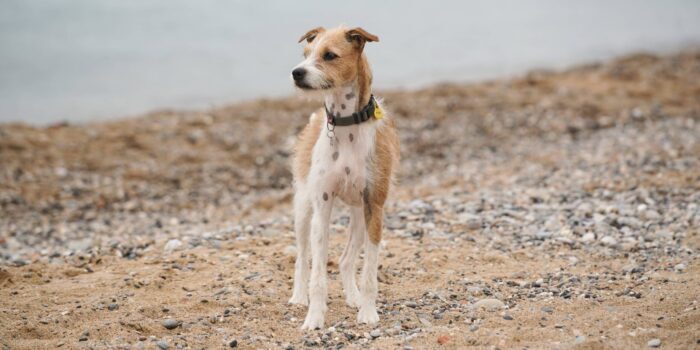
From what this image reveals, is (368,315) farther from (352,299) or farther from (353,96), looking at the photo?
(353,96)

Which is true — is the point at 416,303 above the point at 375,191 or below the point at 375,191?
below

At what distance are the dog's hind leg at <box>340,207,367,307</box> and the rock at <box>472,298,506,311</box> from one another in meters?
1.24

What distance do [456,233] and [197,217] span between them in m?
6.03

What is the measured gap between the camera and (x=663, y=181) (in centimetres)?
1193

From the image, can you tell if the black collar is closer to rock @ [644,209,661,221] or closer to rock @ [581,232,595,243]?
rock @ [581,232,595,243]

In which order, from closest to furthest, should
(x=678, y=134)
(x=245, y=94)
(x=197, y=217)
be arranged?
(x=197, y=217) → (x=678, y=134) → (x=245, y=94)

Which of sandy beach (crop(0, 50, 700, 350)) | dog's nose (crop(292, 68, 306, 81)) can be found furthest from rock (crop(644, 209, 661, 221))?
dog's nose (crop(292, 68, 306, 81))

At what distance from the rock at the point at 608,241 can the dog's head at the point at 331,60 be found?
172 inches

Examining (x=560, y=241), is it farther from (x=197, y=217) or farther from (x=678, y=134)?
(x=678, y=134)

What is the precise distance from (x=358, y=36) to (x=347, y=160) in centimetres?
118

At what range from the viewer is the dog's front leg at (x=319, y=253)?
7.02 metres

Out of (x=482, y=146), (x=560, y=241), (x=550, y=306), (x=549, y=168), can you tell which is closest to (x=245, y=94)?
(x=482, y=146)

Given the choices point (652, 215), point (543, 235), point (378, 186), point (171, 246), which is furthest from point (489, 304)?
point (171, 246)

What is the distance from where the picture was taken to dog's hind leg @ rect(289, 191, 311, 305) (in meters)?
7.75
